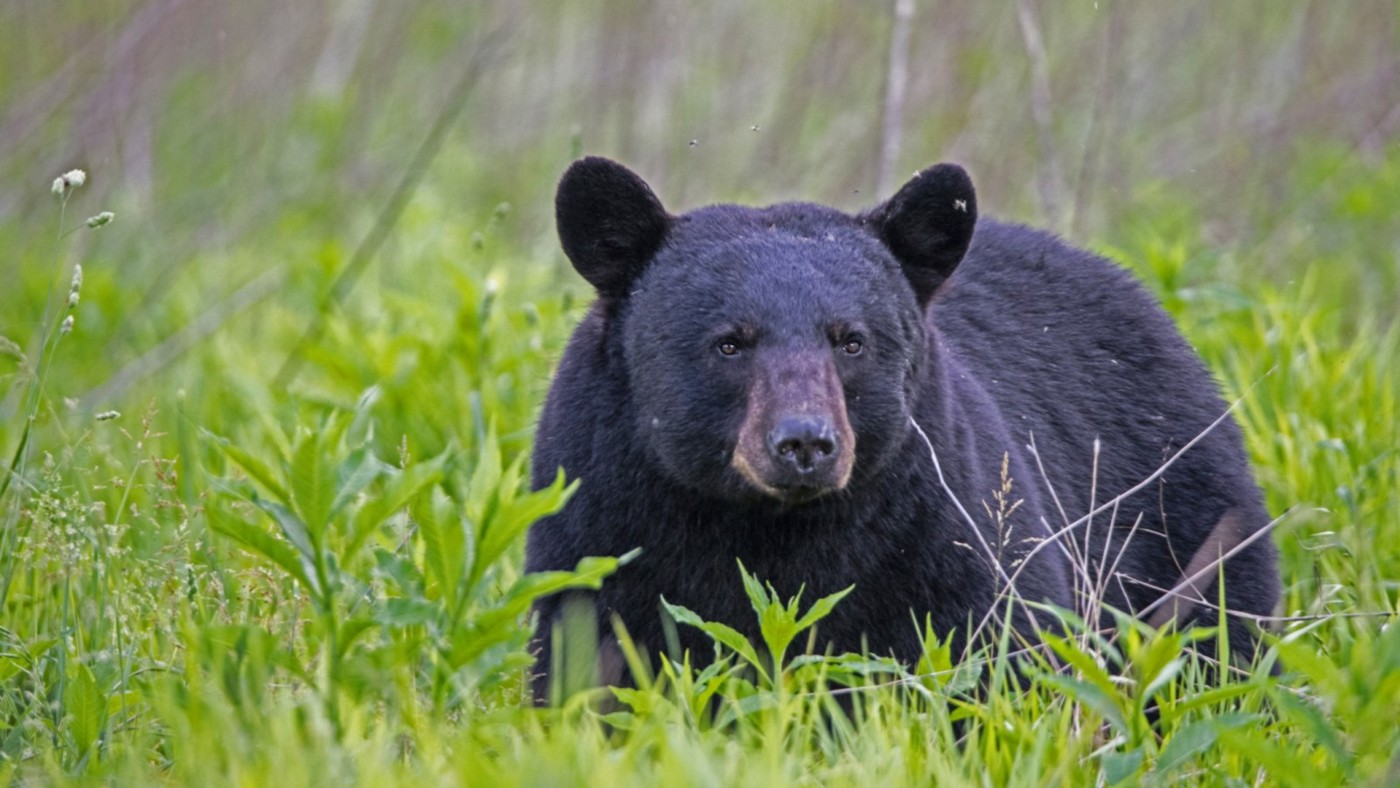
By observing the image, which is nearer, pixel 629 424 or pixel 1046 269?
pixel 629 424

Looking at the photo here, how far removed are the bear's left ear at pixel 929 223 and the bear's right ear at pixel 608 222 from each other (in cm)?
61

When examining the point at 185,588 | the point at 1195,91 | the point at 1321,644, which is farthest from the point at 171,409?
the point at 1195,91

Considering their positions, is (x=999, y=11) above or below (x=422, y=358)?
above

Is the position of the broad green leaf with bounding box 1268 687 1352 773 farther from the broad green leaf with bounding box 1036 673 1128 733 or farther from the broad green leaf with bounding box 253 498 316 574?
the broad green leaf with bounding box 253 498 316 574

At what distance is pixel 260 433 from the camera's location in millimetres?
5883

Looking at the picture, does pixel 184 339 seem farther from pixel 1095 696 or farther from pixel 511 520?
pixel 1095 696

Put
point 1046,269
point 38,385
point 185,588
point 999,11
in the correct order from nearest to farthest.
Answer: point 38,385 → point 185,588 → point 1046,269 → point 999,11

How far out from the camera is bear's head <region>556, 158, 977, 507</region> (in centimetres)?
378

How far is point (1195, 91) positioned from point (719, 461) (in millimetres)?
7328

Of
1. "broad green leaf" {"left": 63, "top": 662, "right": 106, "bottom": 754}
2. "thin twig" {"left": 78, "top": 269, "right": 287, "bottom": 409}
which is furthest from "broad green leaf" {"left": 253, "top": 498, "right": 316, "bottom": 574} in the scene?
"thin twig" {"left": 78, "top": 269, "right": 287, "bottom": 409}

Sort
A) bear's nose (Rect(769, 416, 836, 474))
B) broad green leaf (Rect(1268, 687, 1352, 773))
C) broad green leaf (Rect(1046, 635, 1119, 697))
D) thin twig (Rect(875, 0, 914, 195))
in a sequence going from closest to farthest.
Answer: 1. broad green leaf (Rect(1268, 687, 1352, 773))
2. broad green leaf (Rect(1046, 635, 1119, 697))
3. bear's nose (Rect(769, 416, 836, 474))
4. thin twig (Rect(875, 0, 914, 195))

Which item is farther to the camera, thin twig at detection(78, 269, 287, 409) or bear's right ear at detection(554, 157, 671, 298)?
thin twig at detection(78, 269, 287, 409)

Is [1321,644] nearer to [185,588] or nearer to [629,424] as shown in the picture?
[629,424]

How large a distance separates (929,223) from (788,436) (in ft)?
3.40
